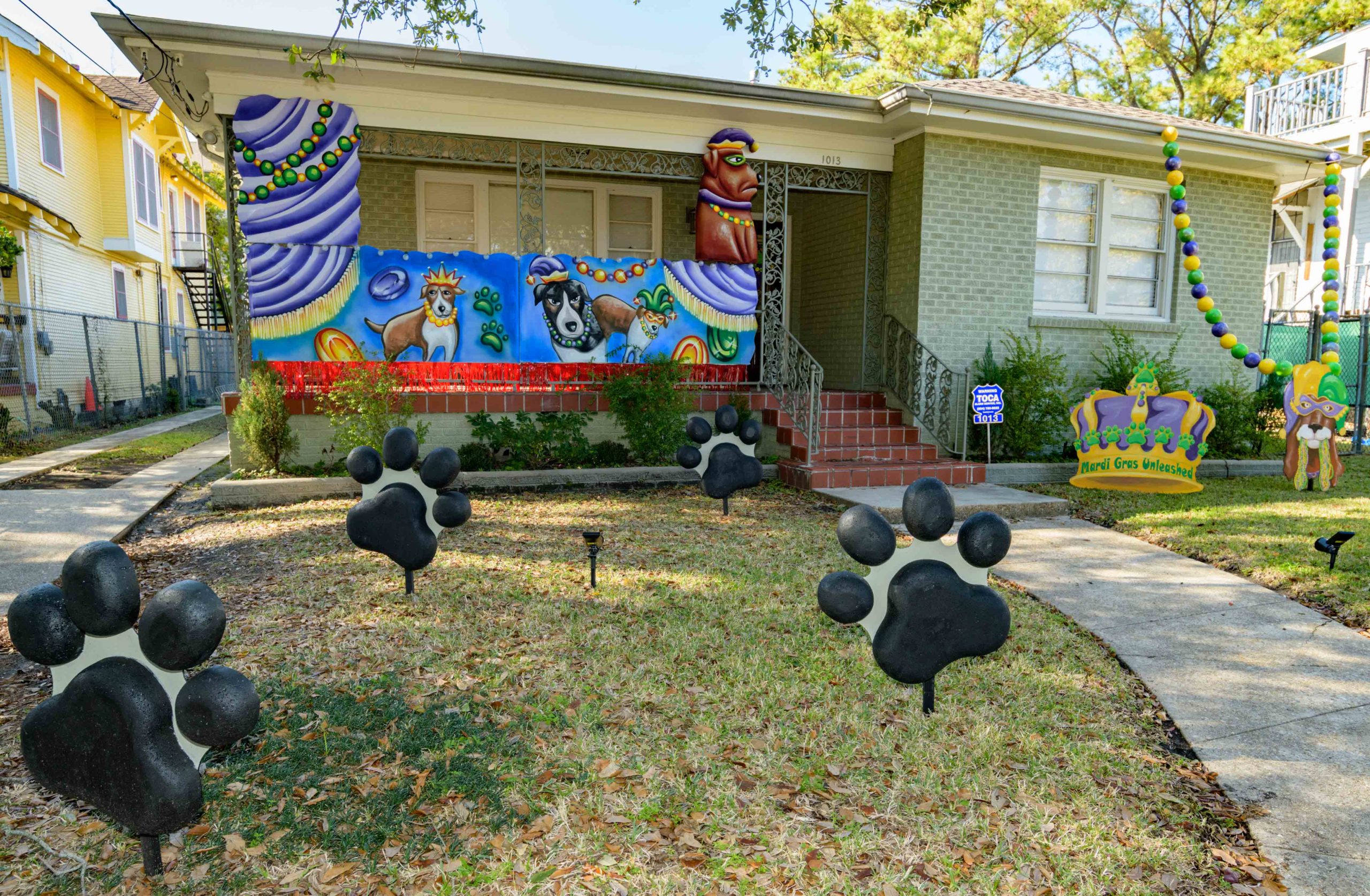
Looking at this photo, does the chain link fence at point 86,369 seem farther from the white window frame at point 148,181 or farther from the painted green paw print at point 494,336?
the painted green paw print at point 494,336

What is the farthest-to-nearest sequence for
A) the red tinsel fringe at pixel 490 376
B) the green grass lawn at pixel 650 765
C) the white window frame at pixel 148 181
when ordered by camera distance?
the white window frame at pixel 148 181
the red tinsel fringe at pixel 490 376
the green grass lawn at pixel 650 765

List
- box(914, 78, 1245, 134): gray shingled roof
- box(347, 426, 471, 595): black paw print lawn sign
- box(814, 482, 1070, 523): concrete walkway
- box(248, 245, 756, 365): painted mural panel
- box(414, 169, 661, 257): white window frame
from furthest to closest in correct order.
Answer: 1. box(414, 169, 661, 257): white window frame
2. box(914, 78, 1245, 134): gray shingled roof
3. box(248, 245, 756, 365): painted mural panel
4. box(814, 482, 1070, 523): concrete walkway
5. box(347, 426, 471, 595): black paw print lawn sign

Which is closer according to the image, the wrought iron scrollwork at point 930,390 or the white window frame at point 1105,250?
the wrought iron scrollwork at point 930,390

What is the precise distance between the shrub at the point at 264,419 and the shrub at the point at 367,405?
419mm

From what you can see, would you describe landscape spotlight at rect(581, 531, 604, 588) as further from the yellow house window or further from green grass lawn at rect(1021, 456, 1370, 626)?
the yellow house window

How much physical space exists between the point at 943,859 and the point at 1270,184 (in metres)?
12.3

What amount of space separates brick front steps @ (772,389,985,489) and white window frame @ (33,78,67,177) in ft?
48.7

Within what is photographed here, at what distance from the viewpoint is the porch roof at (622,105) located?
754 centimetres

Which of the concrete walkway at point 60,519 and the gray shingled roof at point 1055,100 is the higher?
the gray shingled roof at point 1055,100

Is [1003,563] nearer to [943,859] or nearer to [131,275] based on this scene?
[943,859]

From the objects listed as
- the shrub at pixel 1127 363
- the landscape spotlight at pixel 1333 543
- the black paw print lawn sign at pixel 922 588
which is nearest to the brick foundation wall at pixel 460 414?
the shrub at pixel 1127 363

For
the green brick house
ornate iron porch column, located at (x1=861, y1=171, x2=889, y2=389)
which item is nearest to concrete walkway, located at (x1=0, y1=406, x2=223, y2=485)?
the green brick house

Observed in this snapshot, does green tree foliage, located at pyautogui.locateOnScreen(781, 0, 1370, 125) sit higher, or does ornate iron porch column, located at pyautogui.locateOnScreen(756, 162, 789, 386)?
green tree foliage, located at pyautogui.locateOnScreen(781, 0, 1370, 125)

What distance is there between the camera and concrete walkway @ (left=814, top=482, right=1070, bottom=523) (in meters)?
7.14
